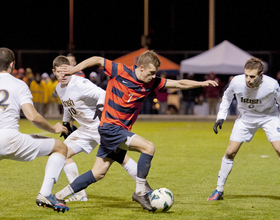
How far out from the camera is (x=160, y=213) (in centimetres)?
566

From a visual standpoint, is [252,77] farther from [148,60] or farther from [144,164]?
[144,164]

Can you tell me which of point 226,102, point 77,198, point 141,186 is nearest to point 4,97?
point 141,186

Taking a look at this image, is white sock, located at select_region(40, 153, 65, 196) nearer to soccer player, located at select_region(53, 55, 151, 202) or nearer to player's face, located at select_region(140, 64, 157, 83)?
soccer player, located at select_region(53, 55, 151, 202)

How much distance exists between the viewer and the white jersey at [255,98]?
6.33 meters

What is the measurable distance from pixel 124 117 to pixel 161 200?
1087mm

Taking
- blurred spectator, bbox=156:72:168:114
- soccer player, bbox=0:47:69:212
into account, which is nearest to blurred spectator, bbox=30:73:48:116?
blurred spectator, bbox=156:72:168:114

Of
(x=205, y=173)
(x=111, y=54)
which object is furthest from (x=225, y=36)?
(x=205, y=173)

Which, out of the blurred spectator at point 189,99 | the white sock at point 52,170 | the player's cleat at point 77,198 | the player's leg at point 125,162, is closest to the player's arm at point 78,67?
the white sock at point 52,170

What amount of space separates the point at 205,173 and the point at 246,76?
300cm

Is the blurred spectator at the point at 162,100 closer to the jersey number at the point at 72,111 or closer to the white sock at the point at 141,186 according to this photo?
the jersey number at the point at 72,111

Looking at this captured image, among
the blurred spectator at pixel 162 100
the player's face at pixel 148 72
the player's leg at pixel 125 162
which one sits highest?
the player's face at pixel 148 72

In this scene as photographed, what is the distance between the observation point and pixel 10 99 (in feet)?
16.0

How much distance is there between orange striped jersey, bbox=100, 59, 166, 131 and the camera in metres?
5.62

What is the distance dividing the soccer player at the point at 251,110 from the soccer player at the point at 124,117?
76 cm
